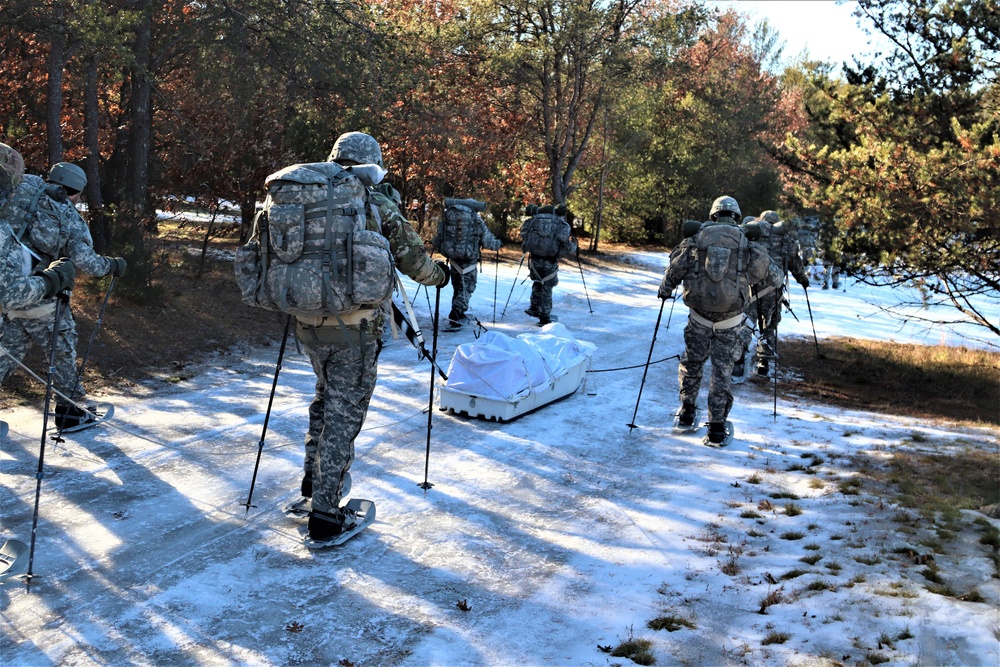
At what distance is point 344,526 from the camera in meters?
6.29

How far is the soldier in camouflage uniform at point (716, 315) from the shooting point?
30.5 ft

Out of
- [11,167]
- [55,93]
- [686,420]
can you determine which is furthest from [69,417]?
[686,420]

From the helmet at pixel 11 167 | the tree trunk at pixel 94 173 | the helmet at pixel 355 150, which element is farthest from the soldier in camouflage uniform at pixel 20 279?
the tree trunk at pixel 94 173

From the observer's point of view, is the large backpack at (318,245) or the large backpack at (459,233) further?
the large backpack at (459,233)

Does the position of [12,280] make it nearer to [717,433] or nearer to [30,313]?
[30,313]

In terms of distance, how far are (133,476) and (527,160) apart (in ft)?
73.4

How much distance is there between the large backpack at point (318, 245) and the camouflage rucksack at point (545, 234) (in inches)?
398

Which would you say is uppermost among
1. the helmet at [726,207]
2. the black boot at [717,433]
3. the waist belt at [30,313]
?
the helmet at [726,207]

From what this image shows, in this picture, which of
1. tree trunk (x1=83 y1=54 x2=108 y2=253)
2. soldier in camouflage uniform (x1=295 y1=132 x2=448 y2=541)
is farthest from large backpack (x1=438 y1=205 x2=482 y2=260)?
soldier in camouflage uniform (x1=295 y1=132 x2=448 y2=541)

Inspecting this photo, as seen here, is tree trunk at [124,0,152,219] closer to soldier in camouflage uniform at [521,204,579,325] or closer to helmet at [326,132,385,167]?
soldier in camouflage uniform at [521,204,579,325]

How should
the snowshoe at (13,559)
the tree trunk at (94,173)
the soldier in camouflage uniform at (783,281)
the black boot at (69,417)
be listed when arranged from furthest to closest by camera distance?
1. the soldier in camouflage uniform at (783,281)
2. the tree trunk at (94,173)
3. the black boot at (69,417)
4. the snowshoe at (13,559)

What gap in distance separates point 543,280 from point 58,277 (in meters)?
10.6

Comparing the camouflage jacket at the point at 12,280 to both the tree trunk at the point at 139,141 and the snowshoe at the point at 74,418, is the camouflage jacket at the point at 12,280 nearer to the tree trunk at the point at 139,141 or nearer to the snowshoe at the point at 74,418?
the snowshoe at the point at 74,418

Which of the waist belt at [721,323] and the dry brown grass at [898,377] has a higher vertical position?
the waist belt at [721,323]
